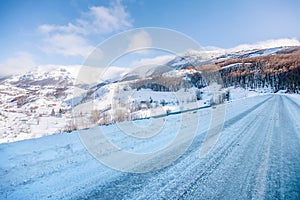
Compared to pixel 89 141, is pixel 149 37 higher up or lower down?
higher up

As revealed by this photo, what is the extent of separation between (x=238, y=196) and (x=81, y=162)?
3.38m

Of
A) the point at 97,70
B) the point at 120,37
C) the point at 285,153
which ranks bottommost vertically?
the point at 285,153

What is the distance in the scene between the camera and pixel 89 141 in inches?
280

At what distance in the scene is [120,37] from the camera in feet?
24.0

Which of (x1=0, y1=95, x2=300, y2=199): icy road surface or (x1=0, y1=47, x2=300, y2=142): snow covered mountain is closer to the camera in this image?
(x1=0, y1=95, x2=300, y2=199): icy road surface

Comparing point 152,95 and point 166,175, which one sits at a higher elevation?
point 152,95

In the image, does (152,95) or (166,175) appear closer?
(166,175)

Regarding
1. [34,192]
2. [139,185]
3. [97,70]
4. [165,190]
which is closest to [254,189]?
[165,190]

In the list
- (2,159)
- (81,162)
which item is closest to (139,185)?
(81,162)

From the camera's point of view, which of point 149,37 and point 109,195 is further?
point 149,37

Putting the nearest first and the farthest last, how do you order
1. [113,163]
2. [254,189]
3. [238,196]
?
1. [238,196]
2. [254,189]
3. [113,163]

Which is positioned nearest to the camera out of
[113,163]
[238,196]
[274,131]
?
[238,196]

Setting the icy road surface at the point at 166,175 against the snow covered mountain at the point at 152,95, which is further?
the snow covered mountain at the point at 152,95

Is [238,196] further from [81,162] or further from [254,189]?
Answer: [81,162]
